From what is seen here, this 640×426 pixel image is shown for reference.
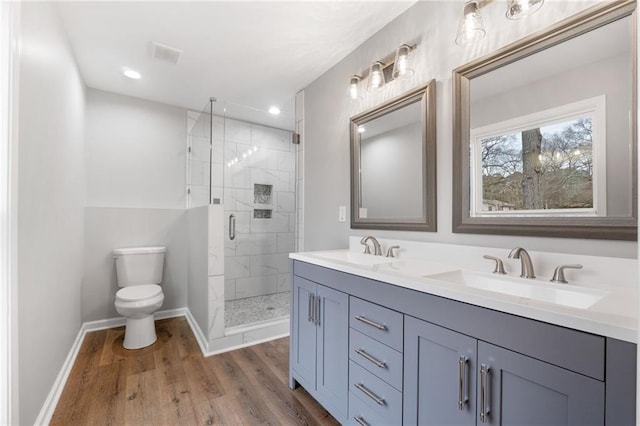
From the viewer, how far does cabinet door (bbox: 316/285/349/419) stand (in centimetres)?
142

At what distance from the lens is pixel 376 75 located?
1.84 m

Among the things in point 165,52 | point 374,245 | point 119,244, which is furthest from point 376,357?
point 119,244

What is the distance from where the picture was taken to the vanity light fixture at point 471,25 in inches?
51.4

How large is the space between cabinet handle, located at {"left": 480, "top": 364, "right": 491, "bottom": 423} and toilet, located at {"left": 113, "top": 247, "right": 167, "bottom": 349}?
2429 millimetres

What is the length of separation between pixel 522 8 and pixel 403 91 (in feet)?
2.18

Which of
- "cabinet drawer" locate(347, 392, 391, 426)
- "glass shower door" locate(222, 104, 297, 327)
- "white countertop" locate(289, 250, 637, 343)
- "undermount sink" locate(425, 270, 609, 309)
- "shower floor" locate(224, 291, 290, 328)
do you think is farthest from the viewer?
"glass shower door" locate(222, 104, 297, 327)

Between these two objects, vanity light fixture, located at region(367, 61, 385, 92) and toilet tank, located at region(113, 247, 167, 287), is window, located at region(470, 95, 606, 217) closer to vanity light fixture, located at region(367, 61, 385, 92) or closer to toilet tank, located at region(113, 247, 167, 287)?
vanity light fixture, located at region(367, 61, 385, 92)

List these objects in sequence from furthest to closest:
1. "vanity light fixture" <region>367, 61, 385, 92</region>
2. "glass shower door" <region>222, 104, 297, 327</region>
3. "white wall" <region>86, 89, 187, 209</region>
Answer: "glass shower door" <region>222, 104, 297, 327</region>
"white wall" <region>86, 89, 187, 209</region>
"vanity light fixture" <region>367, 61, 385, 92</region>

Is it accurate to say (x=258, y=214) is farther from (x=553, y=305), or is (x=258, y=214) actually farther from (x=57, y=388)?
(x=553, y=305)

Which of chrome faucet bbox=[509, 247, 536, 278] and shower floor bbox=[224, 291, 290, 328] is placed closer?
chrome faucet bbox=[509, 247, 536, 278]

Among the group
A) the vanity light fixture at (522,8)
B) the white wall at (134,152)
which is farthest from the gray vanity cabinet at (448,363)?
the white wall at (134,152)

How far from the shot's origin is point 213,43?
203 centimetres

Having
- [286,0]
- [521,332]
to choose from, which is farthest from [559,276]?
[286,0]

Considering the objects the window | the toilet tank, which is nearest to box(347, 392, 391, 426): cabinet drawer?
the window
